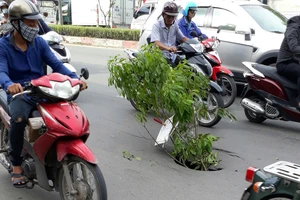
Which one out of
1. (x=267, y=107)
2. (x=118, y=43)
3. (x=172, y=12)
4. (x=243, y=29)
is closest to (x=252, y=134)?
(x=267, y=107)

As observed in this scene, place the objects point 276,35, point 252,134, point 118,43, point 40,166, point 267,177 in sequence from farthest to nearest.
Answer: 1. point 118,43
2. point 276,35
3. point 252,134
4. point 40,166
5. point 267,177

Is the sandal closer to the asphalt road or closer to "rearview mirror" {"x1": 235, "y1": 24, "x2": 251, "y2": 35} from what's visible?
the asphalt road

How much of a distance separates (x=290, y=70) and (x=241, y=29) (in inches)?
84.2

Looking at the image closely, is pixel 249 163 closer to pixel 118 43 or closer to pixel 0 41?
pixel 0 41

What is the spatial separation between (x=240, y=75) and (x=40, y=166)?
5.42 m

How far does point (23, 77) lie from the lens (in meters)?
3.78

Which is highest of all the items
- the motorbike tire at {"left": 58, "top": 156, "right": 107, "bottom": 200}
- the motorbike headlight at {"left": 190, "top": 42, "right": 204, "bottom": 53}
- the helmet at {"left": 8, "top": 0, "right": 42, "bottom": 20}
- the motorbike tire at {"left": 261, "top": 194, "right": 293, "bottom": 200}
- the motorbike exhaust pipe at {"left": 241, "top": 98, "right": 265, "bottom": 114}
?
the helmet at {"left": 8, "top": 0, "right": 42, "bottom": 20}

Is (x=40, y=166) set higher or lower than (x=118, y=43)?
higher

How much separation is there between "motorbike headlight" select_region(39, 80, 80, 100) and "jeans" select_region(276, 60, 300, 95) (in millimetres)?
3619

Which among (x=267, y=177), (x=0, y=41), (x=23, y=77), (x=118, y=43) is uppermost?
(x=0, y=41)

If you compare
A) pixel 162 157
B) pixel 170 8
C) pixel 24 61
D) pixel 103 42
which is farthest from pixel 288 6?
pixel 24 61

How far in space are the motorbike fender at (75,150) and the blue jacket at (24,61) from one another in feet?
2.37

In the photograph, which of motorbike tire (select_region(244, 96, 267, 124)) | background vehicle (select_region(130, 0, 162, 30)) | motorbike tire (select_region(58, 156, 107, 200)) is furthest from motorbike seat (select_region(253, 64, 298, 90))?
background vehicle (select_region(130, 0, 162, 30))

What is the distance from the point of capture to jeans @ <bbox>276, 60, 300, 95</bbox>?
583cm
